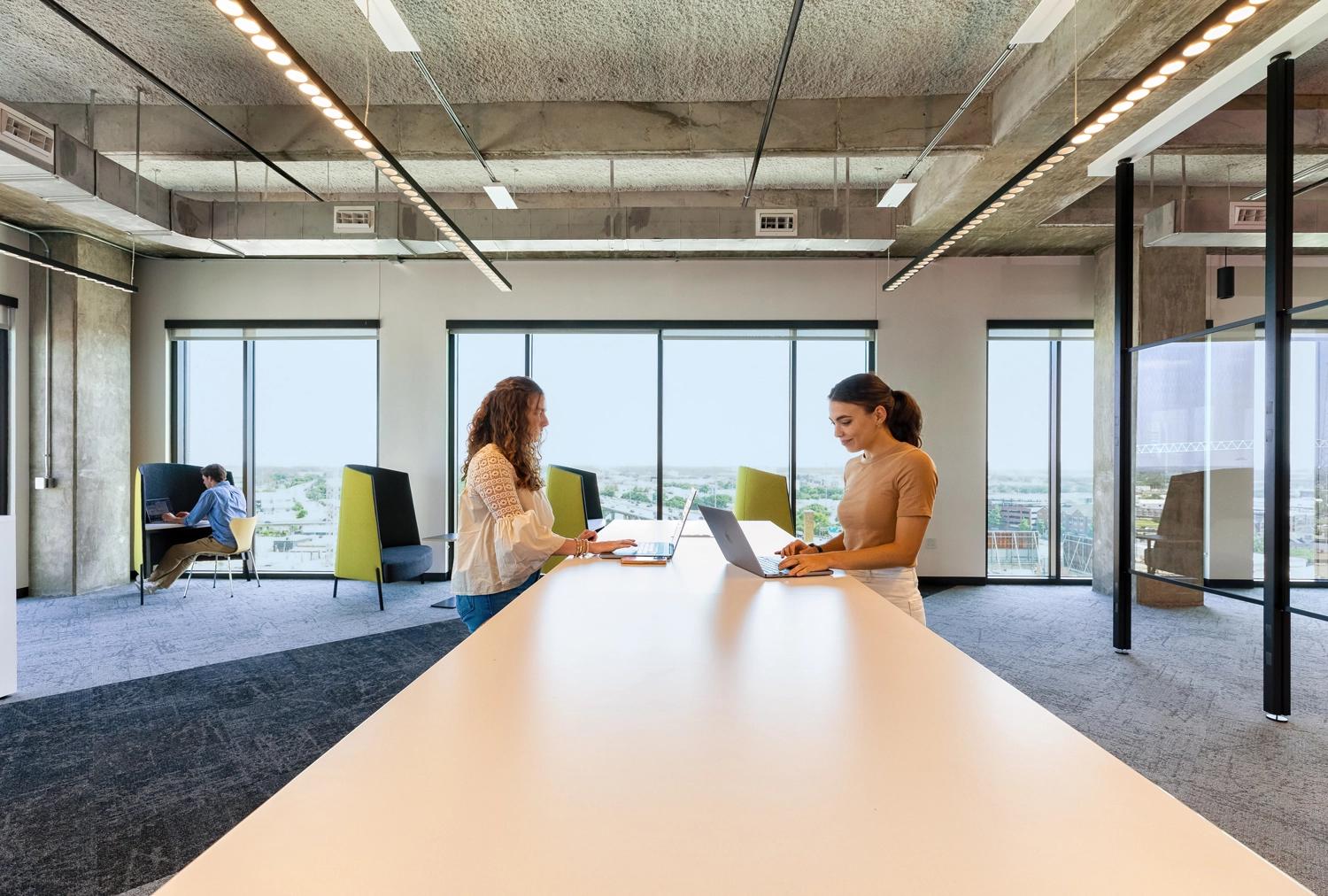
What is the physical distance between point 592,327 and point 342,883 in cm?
661

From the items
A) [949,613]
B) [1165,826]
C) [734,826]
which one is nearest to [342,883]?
[734,826]

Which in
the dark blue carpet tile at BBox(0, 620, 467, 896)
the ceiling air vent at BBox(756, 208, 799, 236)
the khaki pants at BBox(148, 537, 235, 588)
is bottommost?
the dark blue carpet tile at BBox(0, 620, 467, 896)

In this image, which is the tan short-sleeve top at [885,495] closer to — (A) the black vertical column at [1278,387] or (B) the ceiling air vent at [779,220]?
(A) the black vertical column at [1278,387]

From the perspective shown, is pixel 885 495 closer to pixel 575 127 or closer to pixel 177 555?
pixel 575 127

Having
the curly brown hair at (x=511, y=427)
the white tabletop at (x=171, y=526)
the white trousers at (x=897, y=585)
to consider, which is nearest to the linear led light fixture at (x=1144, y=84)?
the white trousers at (x=897, y=585)

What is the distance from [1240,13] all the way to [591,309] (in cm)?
554

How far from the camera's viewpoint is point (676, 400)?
23.4 ft

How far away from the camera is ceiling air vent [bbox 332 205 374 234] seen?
5.23 m

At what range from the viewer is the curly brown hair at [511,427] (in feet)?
8.18

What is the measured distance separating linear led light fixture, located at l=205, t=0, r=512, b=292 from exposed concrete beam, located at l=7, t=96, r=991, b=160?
674 mm

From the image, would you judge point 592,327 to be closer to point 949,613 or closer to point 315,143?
point 315,143

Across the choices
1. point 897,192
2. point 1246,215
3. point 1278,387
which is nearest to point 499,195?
point 897,192

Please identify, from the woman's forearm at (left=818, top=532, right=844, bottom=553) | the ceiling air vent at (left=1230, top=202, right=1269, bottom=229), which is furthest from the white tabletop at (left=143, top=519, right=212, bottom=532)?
the ceiling air vent at (left=1230, top=202, right=1269, bottom=229)

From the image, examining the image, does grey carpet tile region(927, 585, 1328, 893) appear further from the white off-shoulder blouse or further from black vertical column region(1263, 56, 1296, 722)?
the white off-shoulder blouse
